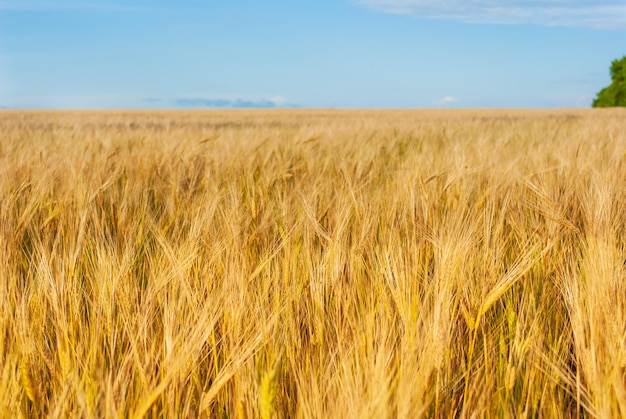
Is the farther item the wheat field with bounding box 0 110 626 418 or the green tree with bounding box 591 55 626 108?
the green tree with bounding box 591 55 626 108

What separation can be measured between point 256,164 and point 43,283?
1.81 m

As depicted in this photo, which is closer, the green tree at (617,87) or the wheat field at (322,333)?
the wheat field at (322,333)

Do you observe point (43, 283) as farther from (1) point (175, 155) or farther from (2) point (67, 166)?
(1) point (175, 155)

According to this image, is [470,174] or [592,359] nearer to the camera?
[592,359]

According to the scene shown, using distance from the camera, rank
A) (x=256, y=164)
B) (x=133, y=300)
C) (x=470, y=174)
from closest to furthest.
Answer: (x=133, y=300) → (x=470, y=174) → (x=256, y=164)

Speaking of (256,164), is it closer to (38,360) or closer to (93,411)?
(38,360)

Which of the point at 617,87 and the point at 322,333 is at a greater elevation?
the point at 617,87

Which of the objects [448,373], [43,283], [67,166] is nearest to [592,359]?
[448,373]

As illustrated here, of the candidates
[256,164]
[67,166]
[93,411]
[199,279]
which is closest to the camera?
[93,411]

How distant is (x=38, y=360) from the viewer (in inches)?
36.6

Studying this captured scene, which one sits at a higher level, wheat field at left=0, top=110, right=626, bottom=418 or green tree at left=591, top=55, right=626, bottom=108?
green tree at left=591, top=55, right=626, bottom=108

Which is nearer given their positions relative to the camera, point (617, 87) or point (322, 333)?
point (322, 333)

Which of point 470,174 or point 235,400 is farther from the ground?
point 470,174

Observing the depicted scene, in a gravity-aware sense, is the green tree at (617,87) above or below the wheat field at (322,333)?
above
